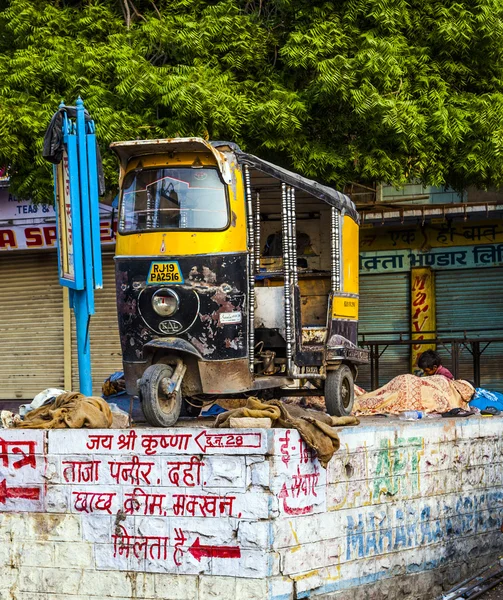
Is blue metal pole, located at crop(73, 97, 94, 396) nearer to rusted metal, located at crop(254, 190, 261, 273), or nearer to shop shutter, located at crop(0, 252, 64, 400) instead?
rusted metal, located at crop(254, 190, 261, 273)

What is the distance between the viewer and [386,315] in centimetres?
1934

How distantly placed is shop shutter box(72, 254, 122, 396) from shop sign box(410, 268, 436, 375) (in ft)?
17.6

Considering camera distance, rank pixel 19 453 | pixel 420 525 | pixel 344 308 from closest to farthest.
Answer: pixel 19 453 → pixel 420 525 → pixel 344 308

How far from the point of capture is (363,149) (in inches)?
513

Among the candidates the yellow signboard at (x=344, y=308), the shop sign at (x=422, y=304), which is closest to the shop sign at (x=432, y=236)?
the shop sign at (x=422, y=304)

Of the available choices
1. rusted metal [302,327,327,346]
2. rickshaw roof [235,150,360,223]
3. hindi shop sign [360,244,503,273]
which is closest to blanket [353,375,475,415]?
rusted metal [302,327,327,346]

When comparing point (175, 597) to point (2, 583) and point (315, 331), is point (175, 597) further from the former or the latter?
point (315, 331)

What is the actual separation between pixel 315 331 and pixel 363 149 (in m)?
3.59

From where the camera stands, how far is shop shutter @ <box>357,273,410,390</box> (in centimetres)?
1908

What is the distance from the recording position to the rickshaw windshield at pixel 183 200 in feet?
30.3

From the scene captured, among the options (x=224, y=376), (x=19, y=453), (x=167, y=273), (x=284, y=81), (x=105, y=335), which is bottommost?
(x=19, y=453)

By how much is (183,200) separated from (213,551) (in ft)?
10.9

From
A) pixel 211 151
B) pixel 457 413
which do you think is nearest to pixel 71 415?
pixel 211 151

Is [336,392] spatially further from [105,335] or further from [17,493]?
[105,335]
